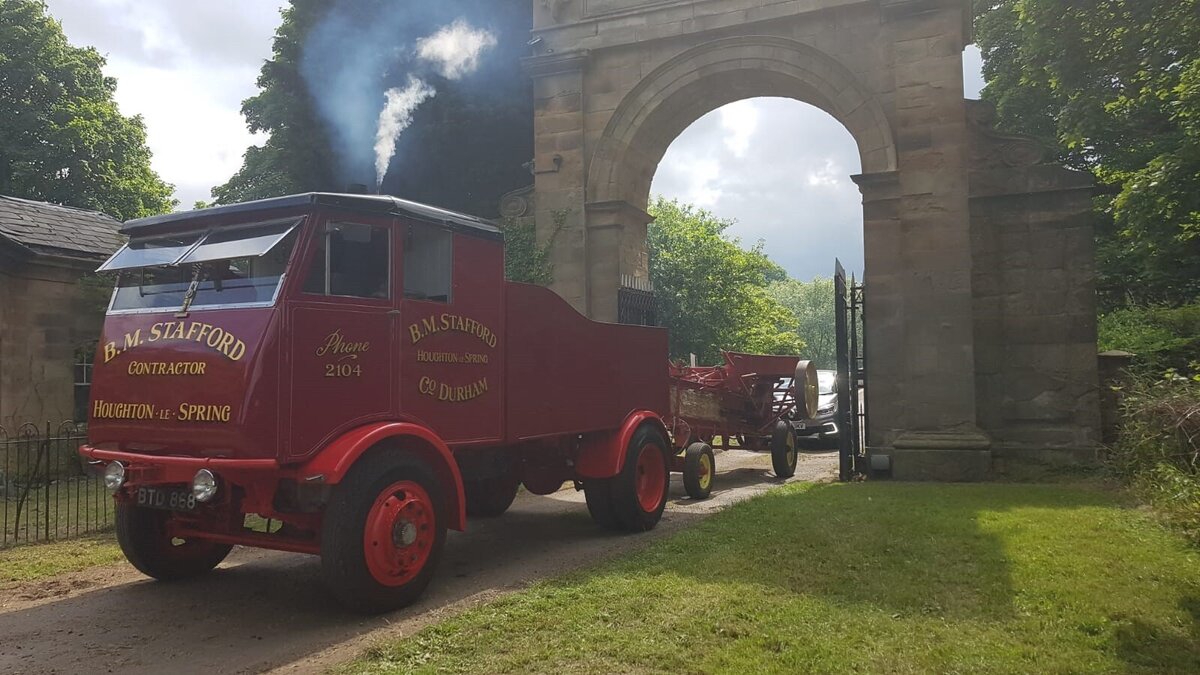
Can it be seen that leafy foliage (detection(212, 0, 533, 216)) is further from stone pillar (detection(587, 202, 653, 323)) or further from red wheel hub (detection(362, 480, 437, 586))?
red wheel hub (detection(362, 480, 437, 586))

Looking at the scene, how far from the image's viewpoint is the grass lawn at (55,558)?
6.43 m

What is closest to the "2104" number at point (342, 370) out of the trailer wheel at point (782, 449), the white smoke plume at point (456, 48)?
the trailer wheel at point (782, 449)

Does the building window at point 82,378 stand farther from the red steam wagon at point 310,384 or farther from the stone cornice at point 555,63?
the red steam wagon at point 310,384

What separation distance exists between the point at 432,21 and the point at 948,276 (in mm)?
12644

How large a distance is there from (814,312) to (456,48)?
73317 millimetres

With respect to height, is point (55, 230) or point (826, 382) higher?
point (55, 230)

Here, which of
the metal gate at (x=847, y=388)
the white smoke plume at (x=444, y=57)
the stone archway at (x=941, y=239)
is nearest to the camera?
the stone archway at (x=941, y=239)

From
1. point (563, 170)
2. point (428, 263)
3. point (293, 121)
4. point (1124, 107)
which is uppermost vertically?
point (293, 121)

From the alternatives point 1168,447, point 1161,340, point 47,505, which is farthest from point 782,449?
point 47,505

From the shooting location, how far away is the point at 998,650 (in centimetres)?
399

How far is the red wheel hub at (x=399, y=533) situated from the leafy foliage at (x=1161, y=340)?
354 inches

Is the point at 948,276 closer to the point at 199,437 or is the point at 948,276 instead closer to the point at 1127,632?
the point at 1127,632

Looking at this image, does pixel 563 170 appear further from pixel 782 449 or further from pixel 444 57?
pixel 444 57

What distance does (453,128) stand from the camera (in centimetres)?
1725
